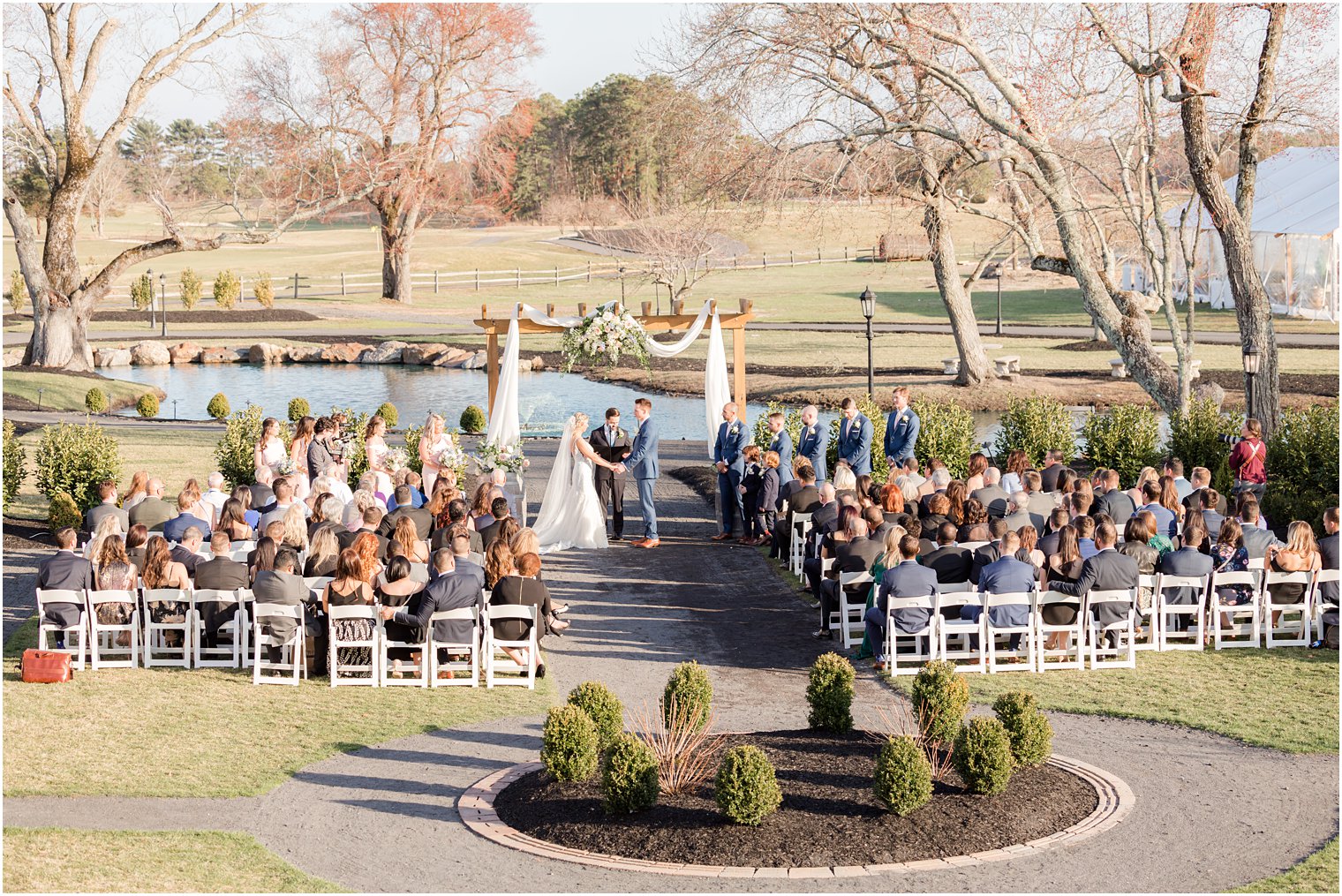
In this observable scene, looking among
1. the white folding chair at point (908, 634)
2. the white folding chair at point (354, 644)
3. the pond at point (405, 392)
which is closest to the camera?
the white folding chair at point (354, 644)

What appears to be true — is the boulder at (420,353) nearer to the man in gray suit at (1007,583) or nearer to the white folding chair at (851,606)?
the white folding chair at (851,606)

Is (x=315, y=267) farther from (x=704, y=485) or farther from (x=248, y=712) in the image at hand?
(x=248, y=712)

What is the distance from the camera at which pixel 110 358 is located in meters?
43.2

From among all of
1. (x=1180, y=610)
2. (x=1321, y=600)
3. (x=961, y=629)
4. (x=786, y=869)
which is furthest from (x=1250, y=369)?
(x=786, y=869)

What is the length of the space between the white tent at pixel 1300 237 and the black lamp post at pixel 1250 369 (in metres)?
24.3

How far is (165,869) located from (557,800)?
2.31 metres

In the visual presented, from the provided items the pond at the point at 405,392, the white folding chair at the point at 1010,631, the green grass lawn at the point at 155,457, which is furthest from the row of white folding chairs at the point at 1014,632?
the pond at the point at 405,392

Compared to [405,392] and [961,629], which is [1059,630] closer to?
[961,629]

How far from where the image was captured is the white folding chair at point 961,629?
11859 mm

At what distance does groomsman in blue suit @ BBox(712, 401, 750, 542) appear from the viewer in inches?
721

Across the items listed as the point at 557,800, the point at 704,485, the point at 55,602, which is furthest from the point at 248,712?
the point at 704,485

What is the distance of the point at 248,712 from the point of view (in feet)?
35.8

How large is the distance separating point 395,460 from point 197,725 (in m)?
8.45

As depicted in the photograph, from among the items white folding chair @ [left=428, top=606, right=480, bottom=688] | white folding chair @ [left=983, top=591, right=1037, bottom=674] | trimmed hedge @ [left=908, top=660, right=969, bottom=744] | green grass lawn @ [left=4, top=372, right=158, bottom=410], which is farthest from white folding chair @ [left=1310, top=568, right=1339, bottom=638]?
green grass lawn @ [left=4, top=372, right=158, bottom=410]
